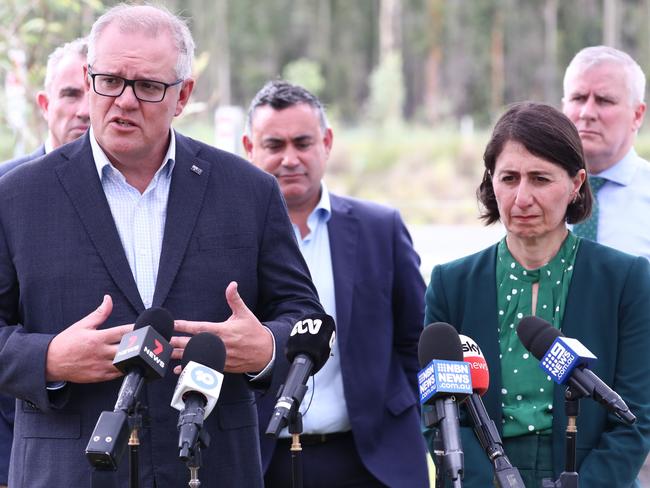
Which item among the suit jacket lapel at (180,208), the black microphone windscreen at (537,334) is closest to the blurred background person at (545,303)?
the black microphone windscreen at (537,334)

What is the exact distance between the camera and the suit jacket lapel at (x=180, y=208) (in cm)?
379

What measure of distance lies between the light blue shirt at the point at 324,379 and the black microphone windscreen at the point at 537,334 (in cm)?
149

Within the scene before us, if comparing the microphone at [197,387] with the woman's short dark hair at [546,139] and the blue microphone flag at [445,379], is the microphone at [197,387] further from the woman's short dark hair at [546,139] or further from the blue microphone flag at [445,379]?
the woman's short dark hair at [546,139]

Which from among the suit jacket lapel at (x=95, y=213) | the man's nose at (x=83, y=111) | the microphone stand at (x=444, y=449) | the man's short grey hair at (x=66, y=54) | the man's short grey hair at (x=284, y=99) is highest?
the man's short grey hair at (x=66, y=54)

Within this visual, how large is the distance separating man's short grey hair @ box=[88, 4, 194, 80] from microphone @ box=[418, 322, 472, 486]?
4.53 ft

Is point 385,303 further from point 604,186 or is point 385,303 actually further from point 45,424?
point 45,424

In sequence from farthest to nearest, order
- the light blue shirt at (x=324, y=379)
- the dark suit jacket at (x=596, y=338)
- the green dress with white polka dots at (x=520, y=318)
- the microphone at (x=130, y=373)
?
the light blue shirt at (x=324, y=379) < the green dress with white polka dots at (x=520, y=318) < the dark suit jacket at (x=596, y=338) < the microphone at (x=130, y=373)

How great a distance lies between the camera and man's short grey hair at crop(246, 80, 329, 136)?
5535 millimetres

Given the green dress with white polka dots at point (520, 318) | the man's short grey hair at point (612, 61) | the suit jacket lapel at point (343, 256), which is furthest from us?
the man's short grey hair at point (612, 61)

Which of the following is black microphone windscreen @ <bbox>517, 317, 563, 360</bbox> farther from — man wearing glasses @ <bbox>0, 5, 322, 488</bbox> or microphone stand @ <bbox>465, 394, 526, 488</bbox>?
man wearing glasses @ <bbox>0, 5, 322, 488</bbox>

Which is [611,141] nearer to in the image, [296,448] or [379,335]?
[379,335]

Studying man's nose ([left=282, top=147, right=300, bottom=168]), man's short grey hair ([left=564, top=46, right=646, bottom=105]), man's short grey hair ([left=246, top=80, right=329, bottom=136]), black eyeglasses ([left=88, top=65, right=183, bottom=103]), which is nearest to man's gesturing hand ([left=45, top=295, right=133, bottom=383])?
black eyeglasses ([left=88, top=65, right=183, bottom=103])

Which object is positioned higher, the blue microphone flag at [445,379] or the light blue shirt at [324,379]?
the light blue shirt at [324,379]

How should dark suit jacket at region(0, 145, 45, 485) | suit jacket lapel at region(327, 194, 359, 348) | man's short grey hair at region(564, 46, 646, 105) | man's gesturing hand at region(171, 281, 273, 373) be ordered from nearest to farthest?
man's gesturing hand at region(171, 281, 273, 373)
dark suit jacket at region(0, 145, 45, 485)
suit jacket lapel at region(327, 194, 359, 348)
man's short grey hair at region(564, 46, 646, 105)
